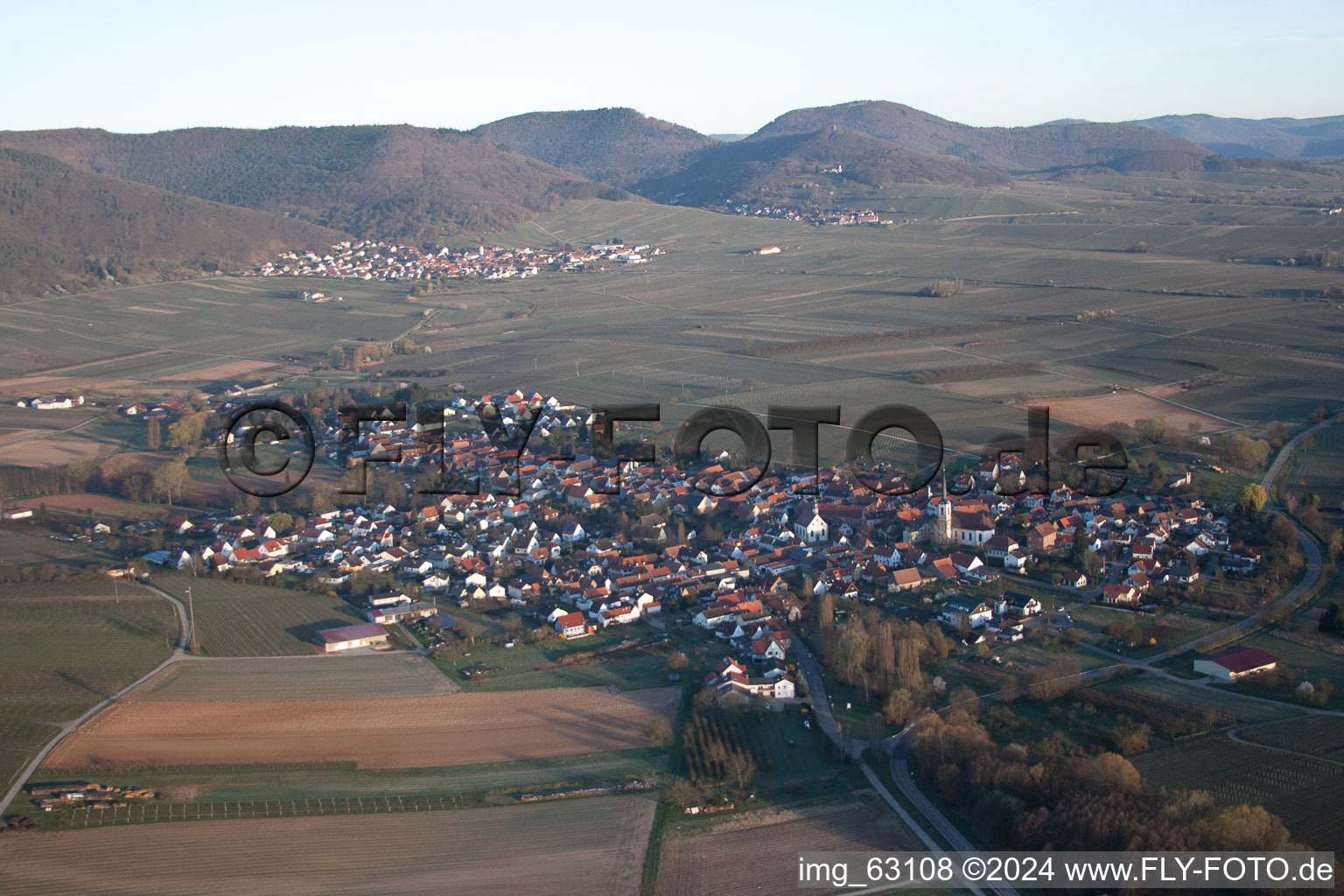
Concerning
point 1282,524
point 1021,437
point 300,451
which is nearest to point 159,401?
point 300,451

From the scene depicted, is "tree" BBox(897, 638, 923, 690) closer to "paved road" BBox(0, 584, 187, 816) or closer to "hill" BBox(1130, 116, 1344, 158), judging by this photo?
"paved road" BBox(0, 584, 187, 816)

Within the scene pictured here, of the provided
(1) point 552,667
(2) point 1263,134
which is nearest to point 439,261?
(1) point 552,667

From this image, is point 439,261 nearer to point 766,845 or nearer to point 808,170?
point 808,170

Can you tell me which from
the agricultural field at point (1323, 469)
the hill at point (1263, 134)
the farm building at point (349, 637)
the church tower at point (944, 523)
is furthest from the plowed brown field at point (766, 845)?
the hill at point (1263, 134)

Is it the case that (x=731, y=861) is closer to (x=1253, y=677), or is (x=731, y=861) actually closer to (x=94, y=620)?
(x=1253, y=677)

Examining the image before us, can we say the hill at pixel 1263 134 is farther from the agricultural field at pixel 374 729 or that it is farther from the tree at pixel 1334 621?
the agricultural field at pixel 374 729

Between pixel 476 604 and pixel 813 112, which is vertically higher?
pixel 813 112
